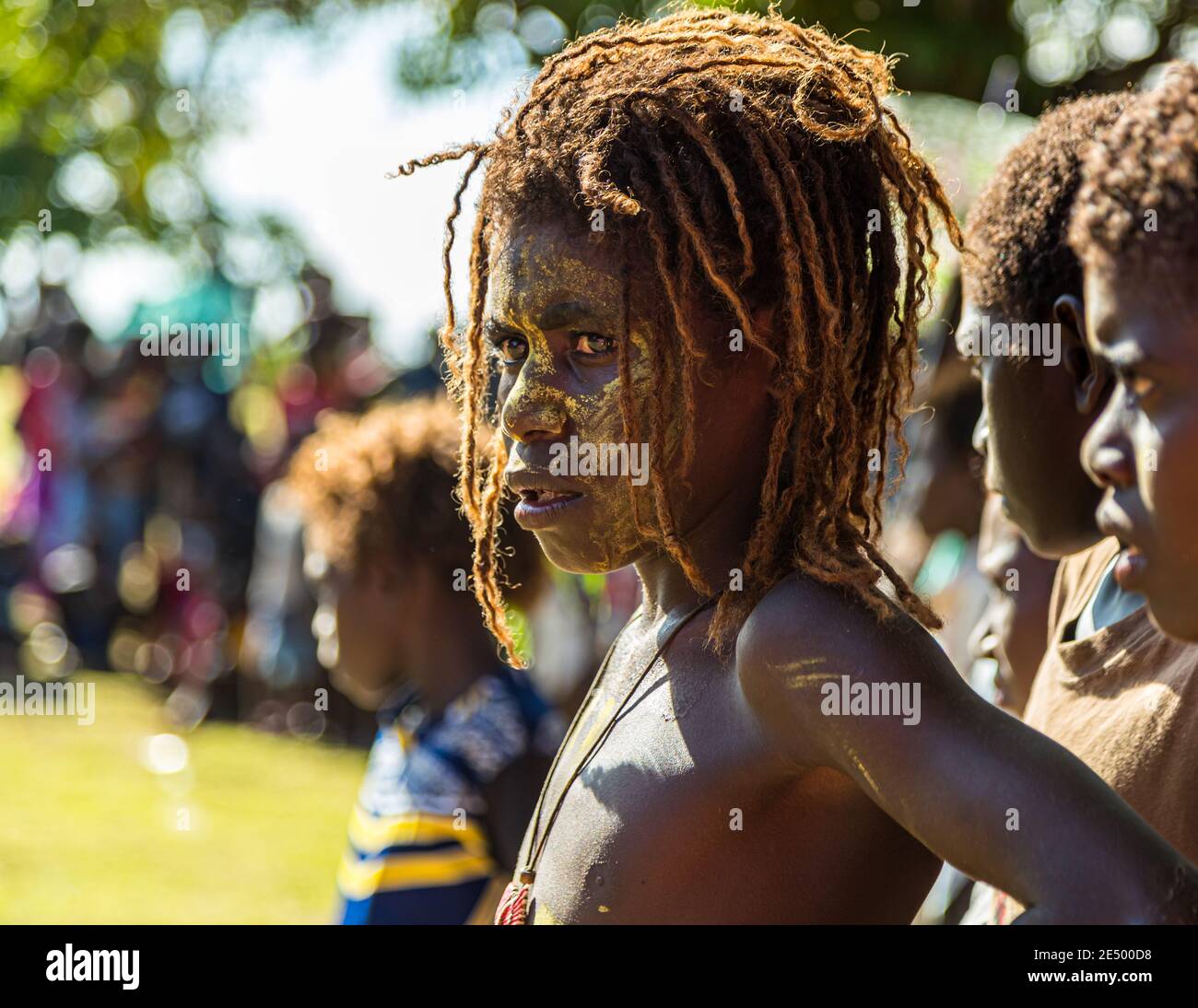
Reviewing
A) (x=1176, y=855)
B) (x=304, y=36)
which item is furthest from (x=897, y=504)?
(x=304, y=36)

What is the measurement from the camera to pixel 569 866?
1890 mm

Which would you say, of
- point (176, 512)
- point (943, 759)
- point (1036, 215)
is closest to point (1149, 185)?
point (943, 759)

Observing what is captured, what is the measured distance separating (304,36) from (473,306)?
11.6 metres

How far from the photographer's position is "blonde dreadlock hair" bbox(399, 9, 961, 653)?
6.18 ft

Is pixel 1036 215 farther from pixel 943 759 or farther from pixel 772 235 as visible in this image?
pixel 943 759

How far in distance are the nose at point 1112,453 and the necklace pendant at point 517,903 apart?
1.00 m

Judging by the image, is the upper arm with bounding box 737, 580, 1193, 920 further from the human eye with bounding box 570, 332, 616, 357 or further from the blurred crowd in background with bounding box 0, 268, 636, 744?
the blurred crowd in background with bounding box 0, 268, 636, 744

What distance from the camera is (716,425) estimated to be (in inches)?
76.5

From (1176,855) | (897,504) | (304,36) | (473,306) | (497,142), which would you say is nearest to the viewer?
(1176,855)

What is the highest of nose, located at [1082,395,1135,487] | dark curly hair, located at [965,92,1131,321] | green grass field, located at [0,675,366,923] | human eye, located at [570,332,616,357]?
dark curly hair, located at [965,92,1131,321]

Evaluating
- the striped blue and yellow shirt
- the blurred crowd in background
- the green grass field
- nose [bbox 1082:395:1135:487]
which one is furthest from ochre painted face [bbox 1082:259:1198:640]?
the blurred crowd in background

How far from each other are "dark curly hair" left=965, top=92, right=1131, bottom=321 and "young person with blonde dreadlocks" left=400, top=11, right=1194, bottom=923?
0.31ft

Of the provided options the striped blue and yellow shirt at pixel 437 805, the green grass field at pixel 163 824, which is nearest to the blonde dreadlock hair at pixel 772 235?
the striped blue and yellow shirt at pixel 437 805
